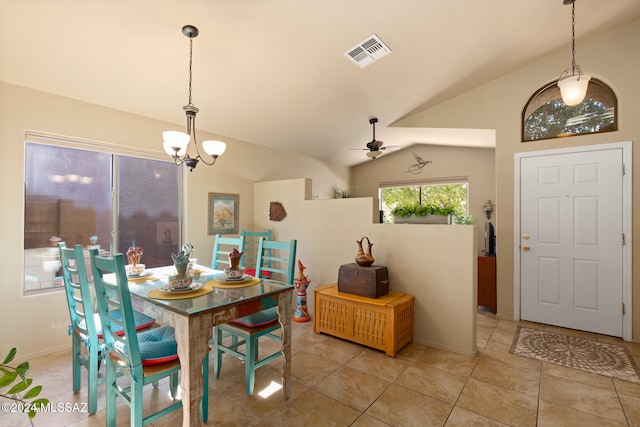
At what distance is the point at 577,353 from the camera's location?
305 cm

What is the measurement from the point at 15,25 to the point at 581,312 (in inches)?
230

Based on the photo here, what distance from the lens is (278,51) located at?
291 cm

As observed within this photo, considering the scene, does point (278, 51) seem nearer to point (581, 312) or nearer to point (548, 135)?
point (548, 135)

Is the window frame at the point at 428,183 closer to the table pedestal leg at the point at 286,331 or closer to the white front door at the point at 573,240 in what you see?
the white front door at the point at 573,240

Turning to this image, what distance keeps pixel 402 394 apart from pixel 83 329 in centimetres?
233

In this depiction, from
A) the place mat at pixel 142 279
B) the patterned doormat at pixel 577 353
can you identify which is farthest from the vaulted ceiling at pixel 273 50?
the patterned doormat at pixel 577 353

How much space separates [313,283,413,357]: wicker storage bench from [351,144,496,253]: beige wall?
2.87 metres

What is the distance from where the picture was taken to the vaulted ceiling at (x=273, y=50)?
2.35 metres

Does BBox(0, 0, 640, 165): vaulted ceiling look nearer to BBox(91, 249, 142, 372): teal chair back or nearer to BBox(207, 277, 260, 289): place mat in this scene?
BBox(91, 249, 142, 372): teal chair back

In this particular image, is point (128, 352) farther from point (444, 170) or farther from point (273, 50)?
point (444, 170)

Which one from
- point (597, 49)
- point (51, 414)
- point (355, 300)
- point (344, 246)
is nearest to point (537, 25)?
point (597, 49)

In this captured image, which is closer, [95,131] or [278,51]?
[278,51]

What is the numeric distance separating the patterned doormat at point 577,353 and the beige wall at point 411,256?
0.67 meters

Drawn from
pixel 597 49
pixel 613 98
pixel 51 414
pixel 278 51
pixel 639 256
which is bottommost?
pixel 51 414
